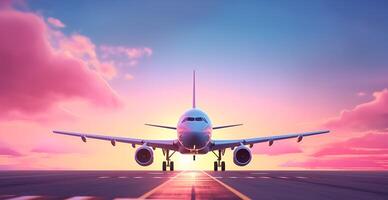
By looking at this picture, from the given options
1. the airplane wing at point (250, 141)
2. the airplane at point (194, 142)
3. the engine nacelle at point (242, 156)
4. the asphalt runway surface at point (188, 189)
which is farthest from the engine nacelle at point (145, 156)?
the asphalt runway surface at point (188, 189)

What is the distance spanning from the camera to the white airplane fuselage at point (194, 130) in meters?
40.4

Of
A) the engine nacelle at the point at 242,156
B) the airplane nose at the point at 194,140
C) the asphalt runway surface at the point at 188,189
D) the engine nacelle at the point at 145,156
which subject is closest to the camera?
the asphalt runway surface at the point at 188,189

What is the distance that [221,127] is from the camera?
47750 mm

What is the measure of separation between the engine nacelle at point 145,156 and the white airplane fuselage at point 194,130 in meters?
2.88

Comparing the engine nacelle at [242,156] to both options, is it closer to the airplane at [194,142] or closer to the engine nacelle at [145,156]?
the airplane at [194,142]

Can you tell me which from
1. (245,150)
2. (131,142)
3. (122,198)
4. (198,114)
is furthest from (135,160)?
(122,198)

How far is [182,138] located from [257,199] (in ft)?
96.3

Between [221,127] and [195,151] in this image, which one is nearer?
[195,151]

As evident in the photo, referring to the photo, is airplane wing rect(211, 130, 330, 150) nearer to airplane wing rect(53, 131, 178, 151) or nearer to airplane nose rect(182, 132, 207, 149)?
airplane wing rect(53, 131, 178, 151)

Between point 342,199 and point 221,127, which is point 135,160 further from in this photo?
point 342,199

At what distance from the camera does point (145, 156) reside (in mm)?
43938

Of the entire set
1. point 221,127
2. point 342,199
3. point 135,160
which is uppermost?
point 221,127


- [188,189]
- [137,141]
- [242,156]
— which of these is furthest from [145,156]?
[188,189]

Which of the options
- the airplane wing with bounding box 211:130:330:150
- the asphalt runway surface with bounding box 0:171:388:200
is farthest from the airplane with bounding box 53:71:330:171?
the asphalt runway surface with bounding box 0:171:388:200
